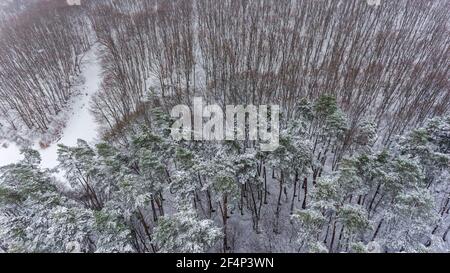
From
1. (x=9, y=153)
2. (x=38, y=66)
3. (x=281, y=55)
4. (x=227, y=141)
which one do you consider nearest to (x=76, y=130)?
(x=9, y=153)

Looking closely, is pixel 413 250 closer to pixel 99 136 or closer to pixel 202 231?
pixel 202 231

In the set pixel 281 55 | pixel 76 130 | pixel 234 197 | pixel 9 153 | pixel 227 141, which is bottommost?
pixel 9 153

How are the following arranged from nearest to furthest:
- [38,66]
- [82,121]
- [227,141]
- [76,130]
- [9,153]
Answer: [227,141]
[9,153]
[76,130]
[82,121]
[38,66]

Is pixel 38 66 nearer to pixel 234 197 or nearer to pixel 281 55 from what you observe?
pixel 281 55

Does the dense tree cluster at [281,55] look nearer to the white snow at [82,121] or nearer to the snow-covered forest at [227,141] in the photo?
the snow-covered forest at [227,141]

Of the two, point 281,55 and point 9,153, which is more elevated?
point 281,55

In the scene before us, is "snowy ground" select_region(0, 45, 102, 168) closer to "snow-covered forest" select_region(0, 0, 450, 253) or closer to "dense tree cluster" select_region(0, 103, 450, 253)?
"snow-covered forest" select_region(0, 0, 450, 253)

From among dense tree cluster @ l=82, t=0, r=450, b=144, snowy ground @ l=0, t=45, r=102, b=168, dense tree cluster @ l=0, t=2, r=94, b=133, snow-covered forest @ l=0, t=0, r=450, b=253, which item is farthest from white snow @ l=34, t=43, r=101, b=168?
dense tree cluster @ l=82, t=0, r=450, b=144
